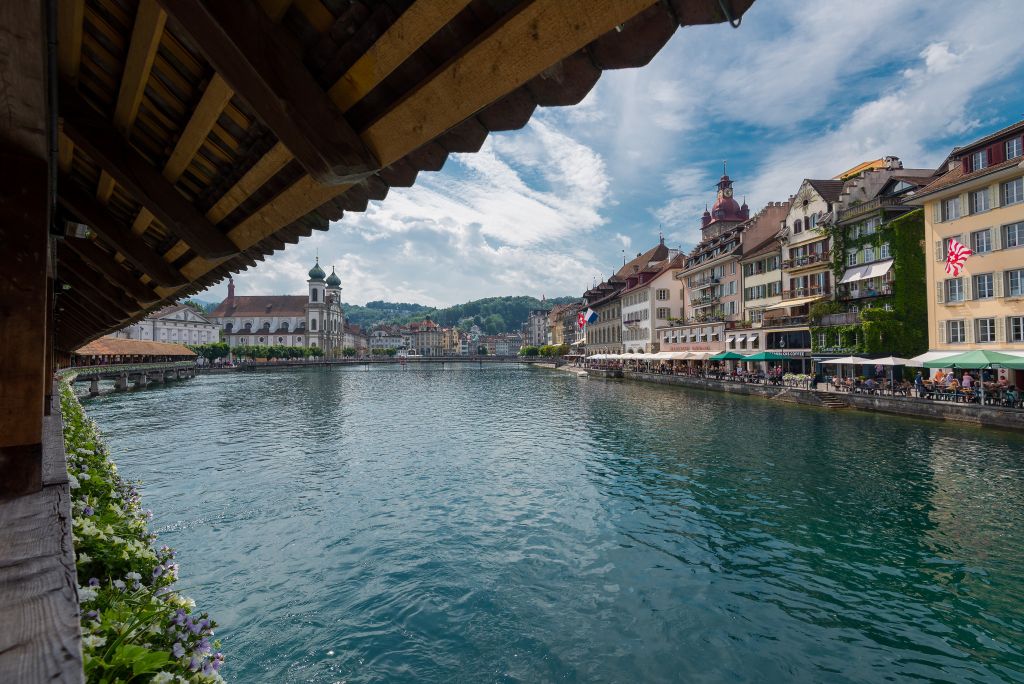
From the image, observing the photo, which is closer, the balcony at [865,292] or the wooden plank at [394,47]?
the wooden plank at [394,47]

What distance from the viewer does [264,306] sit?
156 metres

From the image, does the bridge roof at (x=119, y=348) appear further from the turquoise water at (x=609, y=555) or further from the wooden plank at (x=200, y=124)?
the wooden plank at (x=200, y=124)

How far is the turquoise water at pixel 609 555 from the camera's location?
7.12 meters

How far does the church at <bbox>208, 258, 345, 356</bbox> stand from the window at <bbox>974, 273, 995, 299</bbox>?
448ft

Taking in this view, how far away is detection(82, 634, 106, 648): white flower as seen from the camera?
2.70 meters

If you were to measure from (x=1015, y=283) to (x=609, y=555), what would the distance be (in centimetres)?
3074

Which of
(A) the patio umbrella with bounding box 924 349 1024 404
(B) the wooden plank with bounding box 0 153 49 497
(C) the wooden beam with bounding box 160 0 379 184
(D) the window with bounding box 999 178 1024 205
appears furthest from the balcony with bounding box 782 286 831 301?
(B) the wooden plank with bounding box 0 153 49 497

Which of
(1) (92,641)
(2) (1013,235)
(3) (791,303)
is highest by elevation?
(2) (1013,235)

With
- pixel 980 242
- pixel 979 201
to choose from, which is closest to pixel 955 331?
pixel 980 242

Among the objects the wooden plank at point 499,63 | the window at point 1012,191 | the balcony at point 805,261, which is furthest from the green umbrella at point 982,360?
the wooden plank at point 499,63

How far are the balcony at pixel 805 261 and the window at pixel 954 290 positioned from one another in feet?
37.6

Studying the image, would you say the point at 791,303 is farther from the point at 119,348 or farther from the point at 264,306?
the point at 264,306

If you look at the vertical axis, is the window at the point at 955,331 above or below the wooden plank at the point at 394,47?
below

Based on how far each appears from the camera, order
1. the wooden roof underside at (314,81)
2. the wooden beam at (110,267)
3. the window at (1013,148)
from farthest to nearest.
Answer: the window at (1013,148) → the wooden beam at (110,267) → the wooden roof underside at (314,81)
